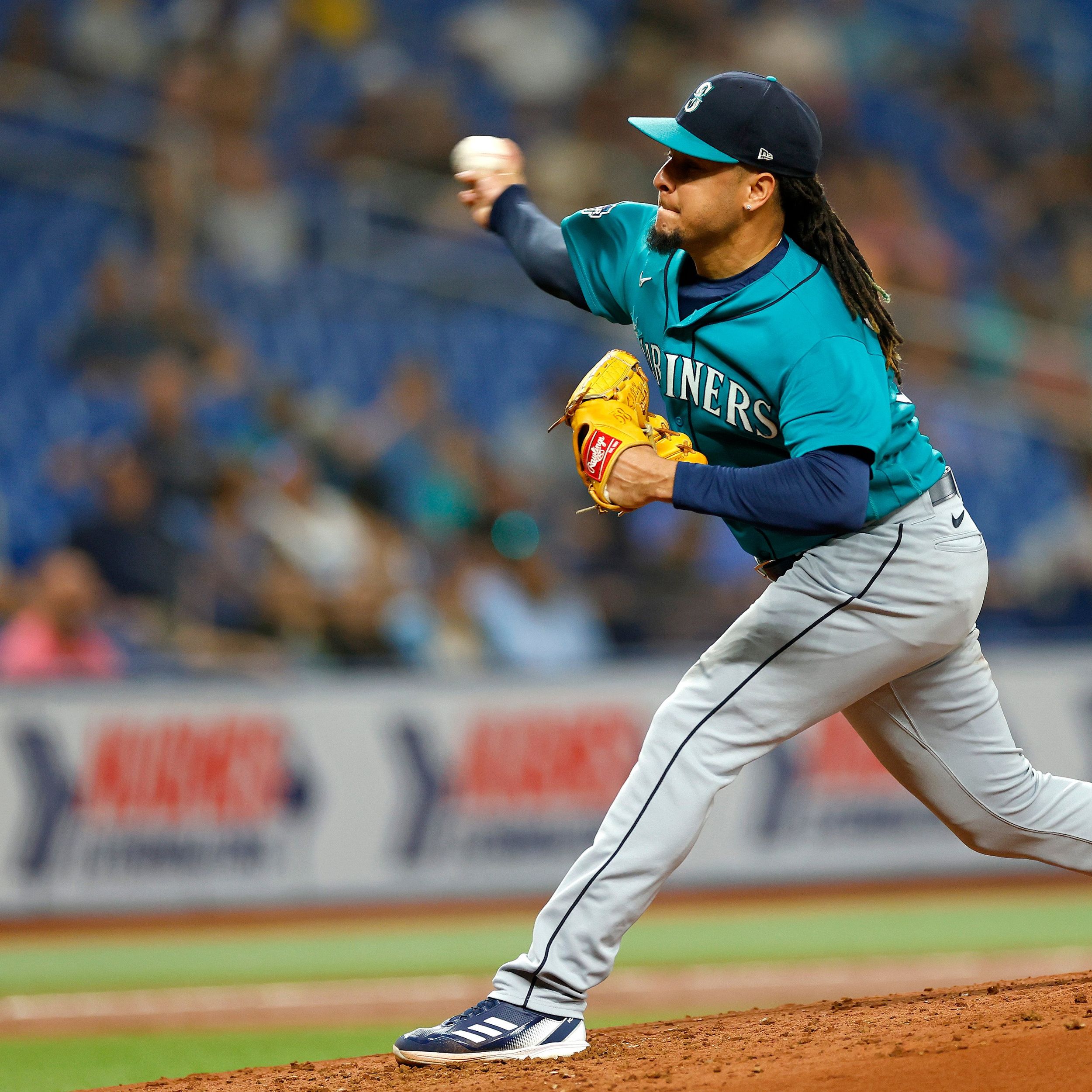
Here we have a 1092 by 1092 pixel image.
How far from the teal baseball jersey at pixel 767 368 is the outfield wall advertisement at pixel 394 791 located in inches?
207

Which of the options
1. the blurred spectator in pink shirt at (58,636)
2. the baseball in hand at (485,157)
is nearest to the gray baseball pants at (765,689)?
the baseball in hand at (485,157)

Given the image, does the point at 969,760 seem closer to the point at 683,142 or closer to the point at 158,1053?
the point at 683,142

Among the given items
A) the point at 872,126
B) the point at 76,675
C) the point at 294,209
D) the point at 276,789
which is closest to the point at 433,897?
the point at 276,789

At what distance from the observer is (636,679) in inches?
356

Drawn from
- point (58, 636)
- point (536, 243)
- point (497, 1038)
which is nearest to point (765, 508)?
point (536, 243)

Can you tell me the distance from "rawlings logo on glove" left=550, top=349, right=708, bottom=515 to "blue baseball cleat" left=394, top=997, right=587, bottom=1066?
44.9 inches

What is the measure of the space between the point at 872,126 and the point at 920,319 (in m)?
2.57

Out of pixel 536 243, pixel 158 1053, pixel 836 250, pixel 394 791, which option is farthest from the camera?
pixel 394 791

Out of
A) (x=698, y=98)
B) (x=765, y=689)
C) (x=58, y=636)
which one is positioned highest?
(x=698, y=98)

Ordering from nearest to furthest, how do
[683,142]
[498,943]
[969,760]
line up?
[683,142], [969,760], [498,943]

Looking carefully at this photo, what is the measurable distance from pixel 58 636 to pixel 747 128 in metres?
6.14

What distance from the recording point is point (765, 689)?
3420 millimetres

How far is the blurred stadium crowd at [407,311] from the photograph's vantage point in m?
8.98

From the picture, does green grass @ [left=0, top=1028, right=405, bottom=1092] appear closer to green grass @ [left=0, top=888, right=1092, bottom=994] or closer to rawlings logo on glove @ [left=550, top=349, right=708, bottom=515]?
green grass @ [left=0, top=888, right=1092, bottom=994]
